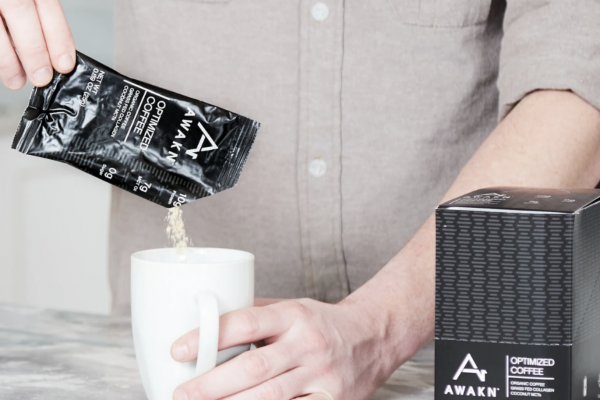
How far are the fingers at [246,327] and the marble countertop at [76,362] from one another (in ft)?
0.42

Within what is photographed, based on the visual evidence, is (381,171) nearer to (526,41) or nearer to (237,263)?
(526,41)

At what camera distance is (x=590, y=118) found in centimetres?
85

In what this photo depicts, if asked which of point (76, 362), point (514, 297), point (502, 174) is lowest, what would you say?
point (76, 362)

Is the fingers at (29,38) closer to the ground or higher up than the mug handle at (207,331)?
higher up

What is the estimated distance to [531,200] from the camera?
55cm

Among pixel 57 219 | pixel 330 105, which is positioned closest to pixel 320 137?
pixel 330 105

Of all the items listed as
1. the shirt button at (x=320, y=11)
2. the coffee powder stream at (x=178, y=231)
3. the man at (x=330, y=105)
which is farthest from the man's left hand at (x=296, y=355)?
the shirt button at (x=320, y=11)

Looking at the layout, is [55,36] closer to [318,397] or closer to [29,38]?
[29,38]

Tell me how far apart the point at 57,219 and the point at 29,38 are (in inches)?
76.2

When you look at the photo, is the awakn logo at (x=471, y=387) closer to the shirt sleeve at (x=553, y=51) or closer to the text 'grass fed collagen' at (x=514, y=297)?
the text 'grass fed collagen' at (x=514, y=297)

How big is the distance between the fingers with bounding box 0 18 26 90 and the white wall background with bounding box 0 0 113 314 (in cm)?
173

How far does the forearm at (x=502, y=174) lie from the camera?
2.51 ft

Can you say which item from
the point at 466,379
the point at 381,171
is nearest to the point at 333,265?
the point at 381,171

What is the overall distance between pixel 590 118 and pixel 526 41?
118 millimetres
